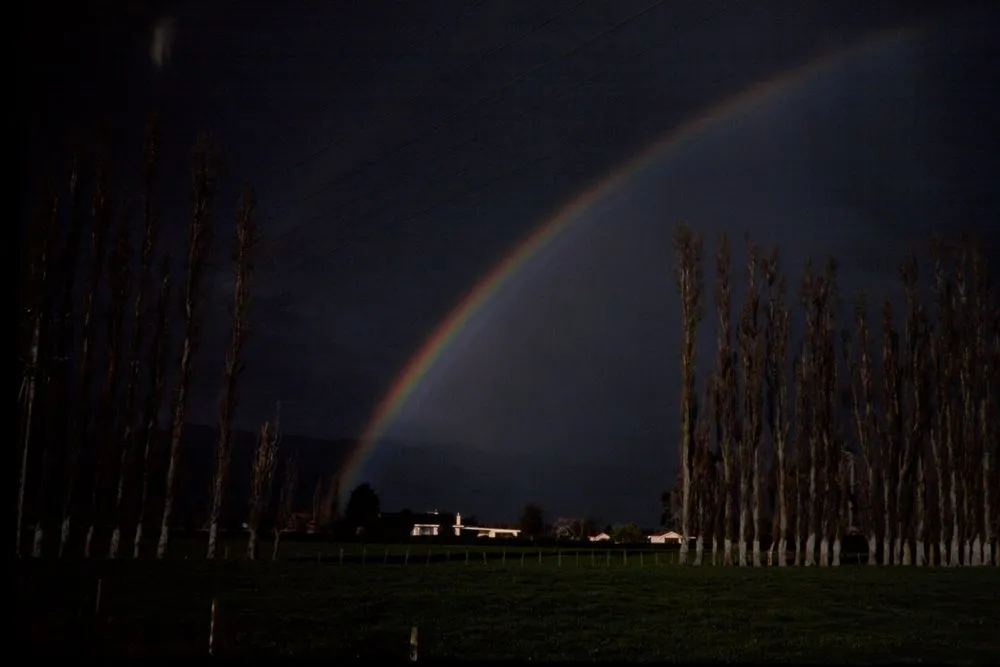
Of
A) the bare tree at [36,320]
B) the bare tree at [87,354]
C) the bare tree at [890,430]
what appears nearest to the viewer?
the bare tree at [36,320]

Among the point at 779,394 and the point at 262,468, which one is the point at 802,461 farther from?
the point at 262,468

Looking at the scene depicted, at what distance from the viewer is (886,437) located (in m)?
47.9

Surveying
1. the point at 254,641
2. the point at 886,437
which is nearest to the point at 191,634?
the point at 254,641

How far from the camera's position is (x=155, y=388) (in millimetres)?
34906

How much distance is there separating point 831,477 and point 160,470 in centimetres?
3038

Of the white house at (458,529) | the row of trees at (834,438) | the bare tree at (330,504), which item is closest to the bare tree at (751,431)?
the row of trees at (834,438)

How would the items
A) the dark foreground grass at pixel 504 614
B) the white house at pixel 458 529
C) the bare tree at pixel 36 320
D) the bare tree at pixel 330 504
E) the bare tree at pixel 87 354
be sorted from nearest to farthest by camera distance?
the dark foreground grass at pixel 504 614
the bare tree at pixel 36 320
the bare tree at pixel 87 354
the bare tree at pixel 330 504
the white house at pixel 458 529

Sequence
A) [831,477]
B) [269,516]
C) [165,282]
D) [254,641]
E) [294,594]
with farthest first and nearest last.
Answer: [269,516] < [831,477] < [165,282] < [294,594] < [254,641]

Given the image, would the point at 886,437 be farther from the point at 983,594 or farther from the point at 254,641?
the point at 254,641

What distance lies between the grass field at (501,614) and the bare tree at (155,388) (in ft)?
8.11

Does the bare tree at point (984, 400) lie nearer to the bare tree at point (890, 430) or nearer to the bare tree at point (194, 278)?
the bare tree at point (890, 430)

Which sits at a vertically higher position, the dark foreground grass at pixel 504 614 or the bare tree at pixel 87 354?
the bare tree at pixel 87 354

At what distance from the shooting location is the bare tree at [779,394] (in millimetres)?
45938

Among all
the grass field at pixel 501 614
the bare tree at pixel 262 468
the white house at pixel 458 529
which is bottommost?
the white house at pixel 458 529
